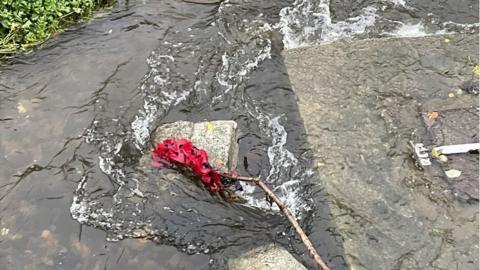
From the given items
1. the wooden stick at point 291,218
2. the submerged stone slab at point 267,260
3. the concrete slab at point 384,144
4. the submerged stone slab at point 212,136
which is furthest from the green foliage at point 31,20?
the submerged stone slab at point 267,260

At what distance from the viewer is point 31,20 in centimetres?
655

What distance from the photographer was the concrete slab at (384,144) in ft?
14.9

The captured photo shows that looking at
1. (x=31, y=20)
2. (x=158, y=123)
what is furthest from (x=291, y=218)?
(x=31, y=20)

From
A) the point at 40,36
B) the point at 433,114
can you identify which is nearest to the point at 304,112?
the point at 433,114

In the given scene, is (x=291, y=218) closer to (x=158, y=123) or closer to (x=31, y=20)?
(x=158, y=123)

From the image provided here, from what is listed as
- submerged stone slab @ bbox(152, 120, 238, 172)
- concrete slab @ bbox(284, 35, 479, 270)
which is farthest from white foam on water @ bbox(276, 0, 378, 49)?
submerged stone slab @ bbox(152, 120, 238, 172)

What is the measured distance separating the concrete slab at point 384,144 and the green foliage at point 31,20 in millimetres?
2776

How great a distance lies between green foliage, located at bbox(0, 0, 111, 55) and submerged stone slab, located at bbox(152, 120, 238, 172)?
219cm

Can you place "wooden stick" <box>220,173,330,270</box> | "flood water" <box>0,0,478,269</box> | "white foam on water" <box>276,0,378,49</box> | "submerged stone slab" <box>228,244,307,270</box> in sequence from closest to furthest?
"wooden stick" <box>220,173,330,270</box>, "submerged stone slab" <box>228,244,307,270</box>, "flood water" <box>0,0,478,269</box>, "white foam on water" <box>276,0,378,49</box>

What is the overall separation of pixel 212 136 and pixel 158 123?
28.7 inches

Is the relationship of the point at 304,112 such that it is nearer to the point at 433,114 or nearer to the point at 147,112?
the point at 433,114

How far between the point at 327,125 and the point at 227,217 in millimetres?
1409

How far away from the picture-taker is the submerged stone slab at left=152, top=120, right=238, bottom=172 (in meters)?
5.03

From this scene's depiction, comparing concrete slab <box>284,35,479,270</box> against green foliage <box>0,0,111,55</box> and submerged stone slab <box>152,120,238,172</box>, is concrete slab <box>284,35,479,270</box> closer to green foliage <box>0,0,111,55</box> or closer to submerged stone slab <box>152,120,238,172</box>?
submerged stone slab <box>152,120,238,172</box>
